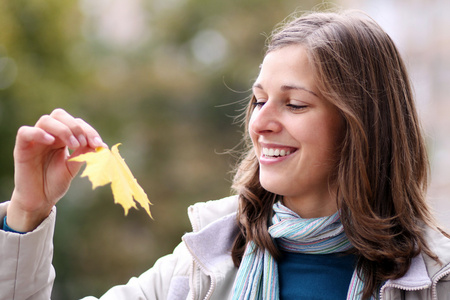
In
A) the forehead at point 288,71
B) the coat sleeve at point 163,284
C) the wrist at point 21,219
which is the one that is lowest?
the coat sleeve at point 163,284

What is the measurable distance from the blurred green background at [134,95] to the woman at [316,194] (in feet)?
20.6

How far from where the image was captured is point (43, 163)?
5.78ft

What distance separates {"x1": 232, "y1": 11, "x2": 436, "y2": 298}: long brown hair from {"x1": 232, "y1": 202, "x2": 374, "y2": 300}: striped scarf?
0.04 metres

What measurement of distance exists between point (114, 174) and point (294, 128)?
56 centimetres

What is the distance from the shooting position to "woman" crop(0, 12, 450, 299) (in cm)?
172

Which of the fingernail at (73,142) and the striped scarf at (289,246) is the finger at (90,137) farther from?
the striped scarf at (289,246)

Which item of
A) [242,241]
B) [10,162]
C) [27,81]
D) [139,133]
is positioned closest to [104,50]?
[139,133]

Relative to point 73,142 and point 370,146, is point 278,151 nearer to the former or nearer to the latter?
point 370,146

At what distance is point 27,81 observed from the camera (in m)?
8.76

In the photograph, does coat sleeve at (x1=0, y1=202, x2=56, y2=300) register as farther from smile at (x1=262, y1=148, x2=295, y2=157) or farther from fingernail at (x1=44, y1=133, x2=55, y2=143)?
smile at (x1=262, y1=148, x2=295, y2=157)

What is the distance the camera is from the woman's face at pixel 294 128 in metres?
1.81

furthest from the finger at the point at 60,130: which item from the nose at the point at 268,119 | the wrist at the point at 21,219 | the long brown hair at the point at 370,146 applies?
the long brown hair at the point at 370,146

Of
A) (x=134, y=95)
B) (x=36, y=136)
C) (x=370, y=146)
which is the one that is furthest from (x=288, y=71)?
(x=134, y=95)

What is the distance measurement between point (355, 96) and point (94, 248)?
912 cm
